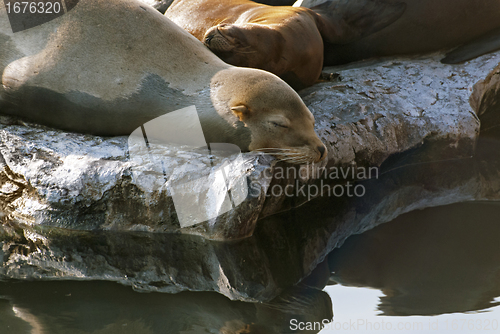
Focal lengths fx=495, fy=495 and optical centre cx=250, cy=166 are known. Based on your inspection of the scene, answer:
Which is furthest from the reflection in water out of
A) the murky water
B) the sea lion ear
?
the sea lion ear

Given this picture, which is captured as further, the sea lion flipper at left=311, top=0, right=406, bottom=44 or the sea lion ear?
the sea lion flipper at left=311, top=0, right=406, bottom=44

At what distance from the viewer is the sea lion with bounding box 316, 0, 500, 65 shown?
4383 mm

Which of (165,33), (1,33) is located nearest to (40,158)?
(1,33)

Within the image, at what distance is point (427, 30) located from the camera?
446 centimetres

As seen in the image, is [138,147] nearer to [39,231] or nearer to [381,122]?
[39,231]

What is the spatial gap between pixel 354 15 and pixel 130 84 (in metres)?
2.35

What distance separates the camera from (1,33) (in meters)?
2.96

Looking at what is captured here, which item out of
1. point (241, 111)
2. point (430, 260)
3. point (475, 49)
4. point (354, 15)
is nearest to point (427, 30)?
point (475, 49)

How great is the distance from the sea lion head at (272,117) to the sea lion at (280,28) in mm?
534

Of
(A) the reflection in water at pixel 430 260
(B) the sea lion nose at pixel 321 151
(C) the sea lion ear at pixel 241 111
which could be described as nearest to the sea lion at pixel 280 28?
(C) the sea lion ear at pixel 241 111

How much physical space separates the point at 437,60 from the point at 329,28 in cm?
104

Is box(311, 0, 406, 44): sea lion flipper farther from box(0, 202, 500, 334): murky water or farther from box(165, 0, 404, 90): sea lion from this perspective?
box(0, 202, 500, 334): murky water

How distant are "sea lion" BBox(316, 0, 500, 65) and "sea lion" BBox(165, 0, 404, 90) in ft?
0.33

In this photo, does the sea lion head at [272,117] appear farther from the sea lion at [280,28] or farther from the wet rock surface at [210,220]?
the sea lion at [280,28]
